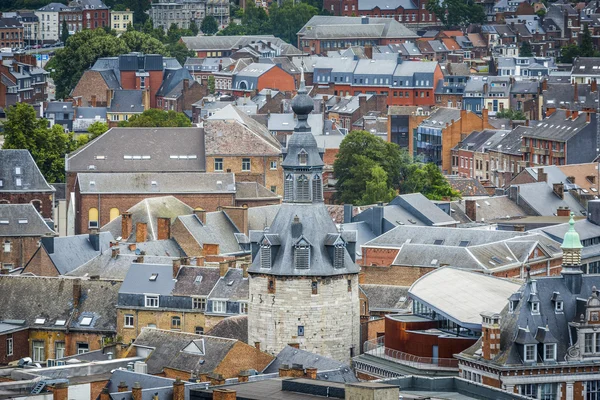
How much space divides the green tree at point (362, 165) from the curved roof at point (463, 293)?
52.5 meters

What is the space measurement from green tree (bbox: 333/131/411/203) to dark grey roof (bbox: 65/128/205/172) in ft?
39.2

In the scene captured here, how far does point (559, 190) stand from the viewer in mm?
122875

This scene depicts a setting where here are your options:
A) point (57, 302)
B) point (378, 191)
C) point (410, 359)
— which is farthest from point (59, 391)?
point (378, 191)

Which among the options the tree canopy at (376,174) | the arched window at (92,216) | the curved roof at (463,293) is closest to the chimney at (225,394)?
the curved roof at (463,293)

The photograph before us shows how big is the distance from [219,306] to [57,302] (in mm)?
8455

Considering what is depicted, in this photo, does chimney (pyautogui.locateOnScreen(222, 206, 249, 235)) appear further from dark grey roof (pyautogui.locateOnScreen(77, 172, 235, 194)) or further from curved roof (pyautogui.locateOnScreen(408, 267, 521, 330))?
curved roof (pyautogui.locateOnScreen(408, 267, 521, 330))

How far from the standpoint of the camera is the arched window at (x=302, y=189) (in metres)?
79.2

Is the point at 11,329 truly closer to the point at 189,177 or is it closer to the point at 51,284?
the point at 51,284

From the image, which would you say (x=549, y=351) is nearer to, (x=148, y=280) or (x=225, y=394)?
(x=225, y=394)

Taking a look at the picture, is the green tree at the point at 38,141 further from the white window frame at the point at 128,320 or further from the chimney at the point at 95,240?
the white window frame at the point at 128,320

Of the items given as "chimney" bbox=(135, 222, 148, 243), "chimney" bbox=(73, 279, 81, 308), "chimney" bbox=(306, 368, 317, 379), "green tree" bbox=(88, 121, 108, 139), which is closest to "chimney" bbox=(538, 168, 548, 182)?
"chimney" bbox=(135, 222, 148, 243)

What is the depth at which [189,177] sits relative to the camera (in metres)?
122

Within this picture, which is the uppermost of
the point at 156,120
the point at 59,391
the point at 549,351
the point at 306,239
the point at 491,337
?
the point at 156,120

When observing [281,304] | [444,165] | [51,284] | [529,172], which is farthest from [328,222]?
[444,165]
